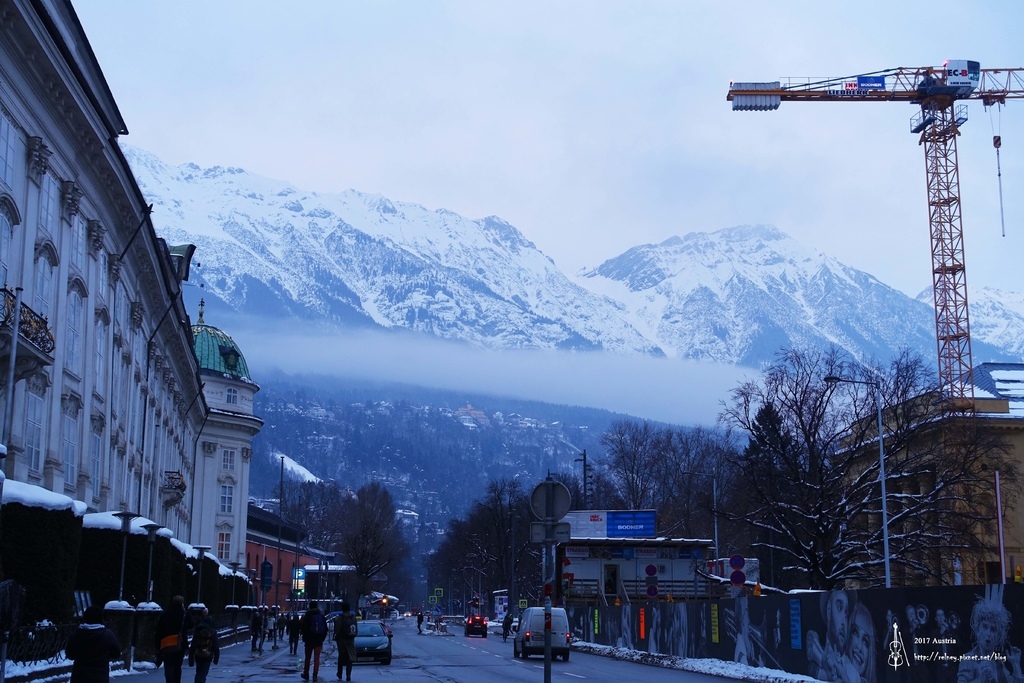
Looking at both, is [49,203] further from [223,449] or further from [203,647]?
[223,449]

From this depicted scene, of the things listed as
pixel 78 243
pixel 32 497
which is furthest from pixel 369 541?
pixel 32 497

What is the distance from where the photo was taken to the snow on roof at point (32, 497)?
2472cm

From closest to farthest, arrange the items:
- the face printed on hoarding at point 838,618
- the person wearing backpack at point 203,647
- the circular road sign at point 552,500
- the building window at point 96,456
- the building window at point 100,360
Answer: the circular road sign at point 552,500
the person wearing backpack at point 203,647
the face printed on hoarding at point 838,618
the building window at point 100,360
the building window at point 96,456

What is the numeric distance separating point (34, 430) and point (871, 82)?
286 feet

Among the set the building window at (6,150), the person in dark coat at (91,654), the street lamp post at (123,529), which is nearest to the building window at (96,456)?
the street lamp post at (123,529)

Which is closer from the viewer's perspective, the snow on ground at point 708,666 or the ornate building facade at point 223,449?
the snow on ground at point 708,666

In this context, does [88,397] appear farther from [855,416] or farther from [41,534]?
[855,416]

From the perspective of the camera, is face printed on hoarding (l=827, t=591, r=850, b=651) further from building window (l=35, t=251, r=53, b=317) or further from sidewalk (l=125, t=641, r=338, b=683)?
building window (l=35, t=251, r=53, b=317)

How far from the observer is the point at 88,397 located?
131 ft

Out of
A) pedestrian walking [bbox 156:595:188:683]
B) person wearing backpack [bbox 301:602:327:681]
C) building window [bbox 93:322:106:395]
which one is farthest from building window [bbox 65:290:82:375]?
pedestrian walking [bbox 156:595:188:683]

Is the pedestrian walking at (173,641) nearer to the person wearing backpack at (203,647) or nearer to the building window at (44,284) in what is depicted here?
the person wearing backpack at (203,647)

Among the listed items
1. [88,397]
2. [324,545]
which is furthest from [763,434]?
[324,545]

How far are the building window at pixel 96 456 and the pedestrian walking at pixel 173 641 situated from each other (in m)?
19.4

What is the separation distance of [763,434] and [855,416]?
197 inches
